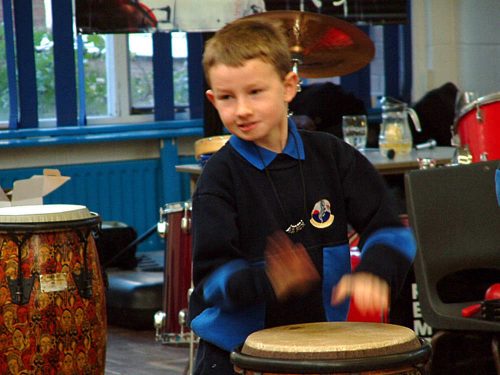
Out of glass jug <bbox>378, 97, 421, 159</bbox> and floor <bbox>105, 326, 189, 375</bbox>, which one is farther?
glass jug <bbox>378, 97, 421, 159</bbox>

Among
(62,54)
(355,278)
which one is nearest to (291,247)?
(355,278)

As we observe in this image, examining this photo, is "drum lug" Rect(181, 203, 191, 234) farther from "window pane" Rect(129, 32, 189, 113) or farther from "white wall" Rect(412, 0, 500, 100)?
"white wall" Rect(412, 0, 500, 100)

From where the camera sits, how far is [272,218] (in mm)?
1790

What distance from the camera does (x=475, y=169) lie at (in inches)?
130

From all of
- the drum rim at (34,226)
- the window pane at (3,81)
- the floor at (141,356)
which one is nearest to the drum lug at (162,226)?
the floor at (141,356)

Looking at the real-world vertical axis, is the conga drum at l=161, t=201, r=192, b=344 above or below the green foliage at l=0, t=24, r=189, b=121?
below

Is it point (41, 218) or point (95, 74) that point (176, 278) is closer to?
A: point (41, 218)

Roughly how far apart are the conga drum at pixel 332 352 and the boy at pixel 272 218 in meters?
0.05

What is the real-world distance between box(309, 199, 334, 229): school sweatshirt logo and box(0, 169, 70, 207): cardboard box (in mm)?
1754

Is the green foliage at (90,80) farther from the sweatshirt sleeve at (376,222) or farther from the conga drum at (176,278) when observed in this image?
the sweatshirt sleeve at (376,222)

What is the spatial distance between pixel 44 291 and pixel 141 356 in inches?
50.8

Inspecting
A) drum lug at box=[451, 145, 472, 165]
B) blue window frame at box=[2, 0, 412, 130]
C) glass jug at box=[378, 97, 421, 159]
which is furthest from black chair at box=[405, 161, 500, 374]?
blue window frame at box=[2, 0, 412, 130]

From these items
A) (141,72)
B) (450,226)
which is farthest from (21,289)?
(141,72)

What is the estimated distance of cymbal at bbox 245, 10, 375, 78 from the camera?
356cm
